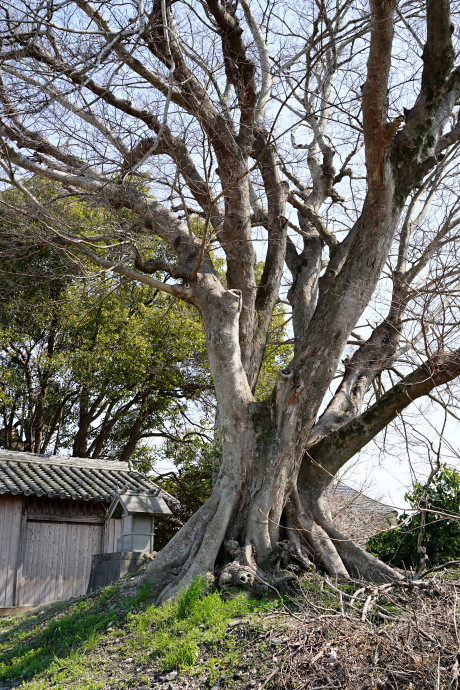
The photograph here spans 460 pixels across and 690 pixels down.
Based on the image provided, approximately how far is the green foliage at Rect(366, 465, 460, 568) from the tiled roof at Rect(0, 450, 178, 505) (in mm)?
6005

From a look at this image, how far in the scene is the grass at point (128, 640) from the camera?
5000 millimetres

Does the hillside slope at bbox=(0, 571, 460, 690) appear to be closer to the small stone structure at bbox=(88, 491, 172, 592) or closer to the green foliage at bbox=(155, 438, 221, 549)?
the small stone structure at bbox=(88, 491, 172, 592)

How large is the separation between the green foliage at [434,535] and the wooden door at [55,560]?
8.15 metres

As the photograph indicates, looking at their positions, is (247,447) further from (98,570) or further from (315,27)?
(315,27)

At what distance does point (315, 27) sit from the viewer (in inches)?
321

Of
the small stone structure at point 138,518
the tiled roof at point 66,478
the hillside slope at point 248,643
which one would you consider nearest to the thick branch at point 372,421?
the hillside slope at point 248,643

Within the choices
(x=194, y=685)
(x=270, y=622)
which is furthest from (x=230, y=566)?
(x=194, y=685)

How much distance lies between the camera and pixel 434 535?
8.26 m

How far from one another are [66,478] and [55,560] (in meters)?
1.99

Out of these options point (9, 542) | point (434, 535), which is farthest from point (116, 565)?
point (9, 542)

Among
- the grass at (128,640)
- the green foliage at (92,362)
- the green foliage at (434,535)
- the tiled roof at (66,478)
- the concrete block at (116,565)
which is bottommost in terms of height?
the grass at (128,640)

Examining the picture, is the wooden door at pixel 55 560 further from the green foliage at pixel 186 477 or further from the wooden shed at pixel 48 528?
the green foliage at pixel 186 477

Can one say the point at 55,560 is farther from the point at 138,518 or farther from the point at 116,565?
the point at 116,565

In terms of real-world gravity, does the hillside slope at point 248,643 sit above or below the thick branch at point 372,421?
below
